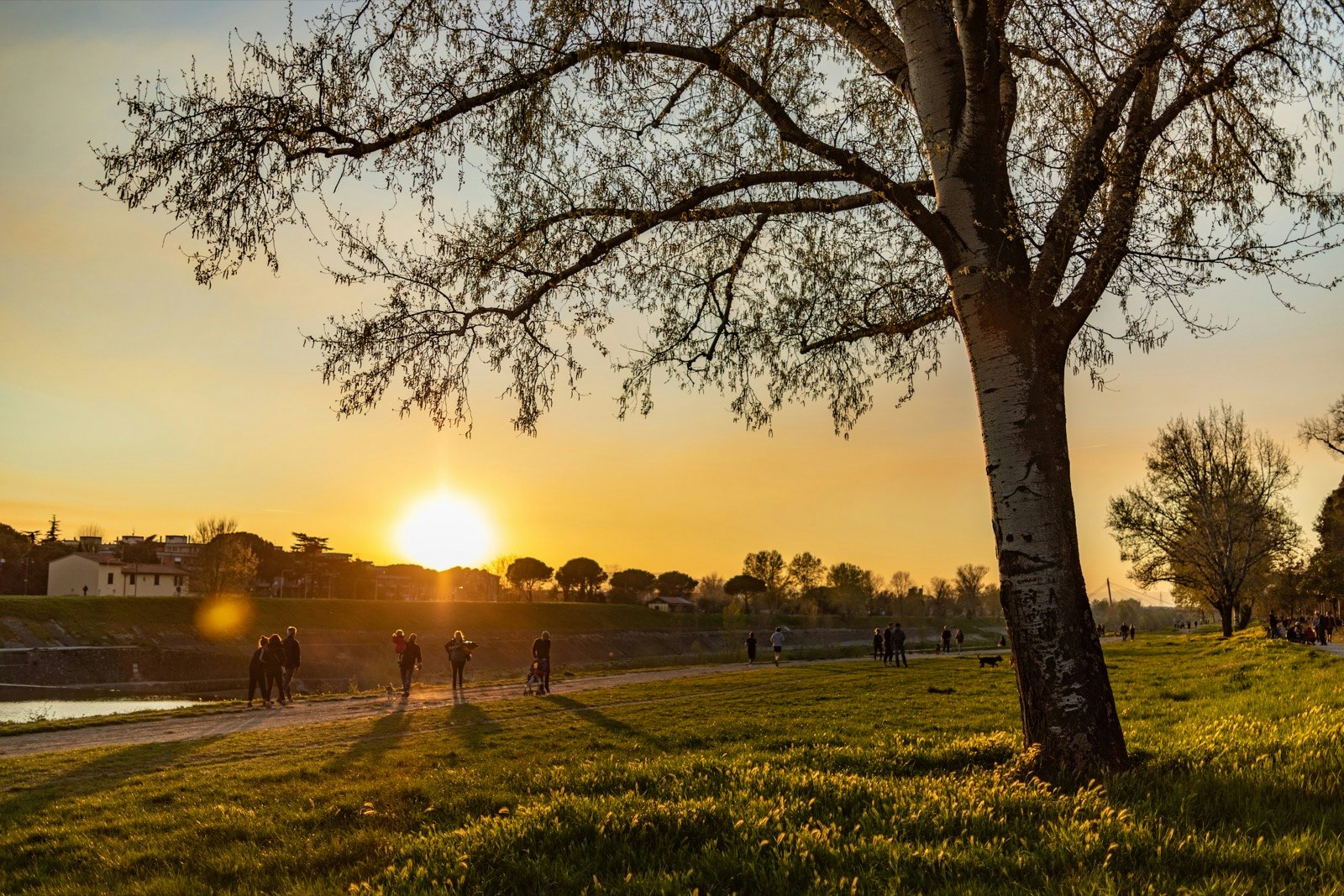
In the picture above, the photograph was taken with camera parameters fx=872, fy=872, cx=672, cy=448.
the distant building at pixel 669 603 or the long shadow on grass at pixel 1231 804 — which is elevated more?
the long shadow on grass at pixel 1231 804

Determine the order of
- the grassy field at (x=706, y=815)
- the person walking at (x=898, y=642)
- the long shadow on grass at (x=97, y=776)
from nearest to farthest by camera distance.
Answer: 1. the grassy field at (x=706, y=815)
2. the long shadow on grass at (x=97, y=776)
3. the person walking at (x=898, y=642)

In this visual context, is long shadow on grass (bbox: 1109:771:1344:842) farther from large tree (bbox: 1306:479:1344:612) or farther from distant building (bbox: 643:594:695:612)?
distant building (bbox: 643:594:695:612)

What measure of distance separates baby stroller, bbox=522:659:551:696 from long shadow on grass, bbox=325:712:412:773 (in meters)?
5.80

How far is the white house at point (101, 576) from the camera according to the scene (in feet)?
398

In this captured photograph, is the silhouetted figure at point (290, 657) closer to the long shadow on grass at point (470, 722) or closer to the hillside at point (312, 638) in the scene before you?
the long shadow on grass at point (470, 722)

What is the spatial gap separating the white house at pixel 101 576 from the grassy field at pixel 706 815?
125 metres

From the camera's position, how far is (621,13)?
9.52 metres

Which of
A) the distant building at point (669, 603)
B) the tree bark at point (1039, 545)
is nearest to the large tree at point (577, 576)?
the distant building at point (669, 603)

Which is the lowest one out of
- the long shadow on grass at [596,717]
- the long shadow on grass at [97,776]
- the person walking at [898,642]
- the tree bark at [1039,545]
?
the person walking at [898,642]

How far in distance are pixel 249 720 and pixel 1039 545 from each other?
21633 mm

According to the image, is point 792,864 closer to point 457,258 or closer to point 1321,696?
point 457,258

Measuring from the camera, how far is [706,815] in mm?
5953

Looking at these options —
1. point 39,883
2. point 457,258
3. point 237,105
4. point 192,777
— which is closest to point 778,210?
point 457,258

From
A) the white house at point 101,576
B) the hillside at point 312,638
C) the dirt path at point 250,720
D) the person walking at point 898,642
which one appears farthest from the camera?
the white house at point 101,576
